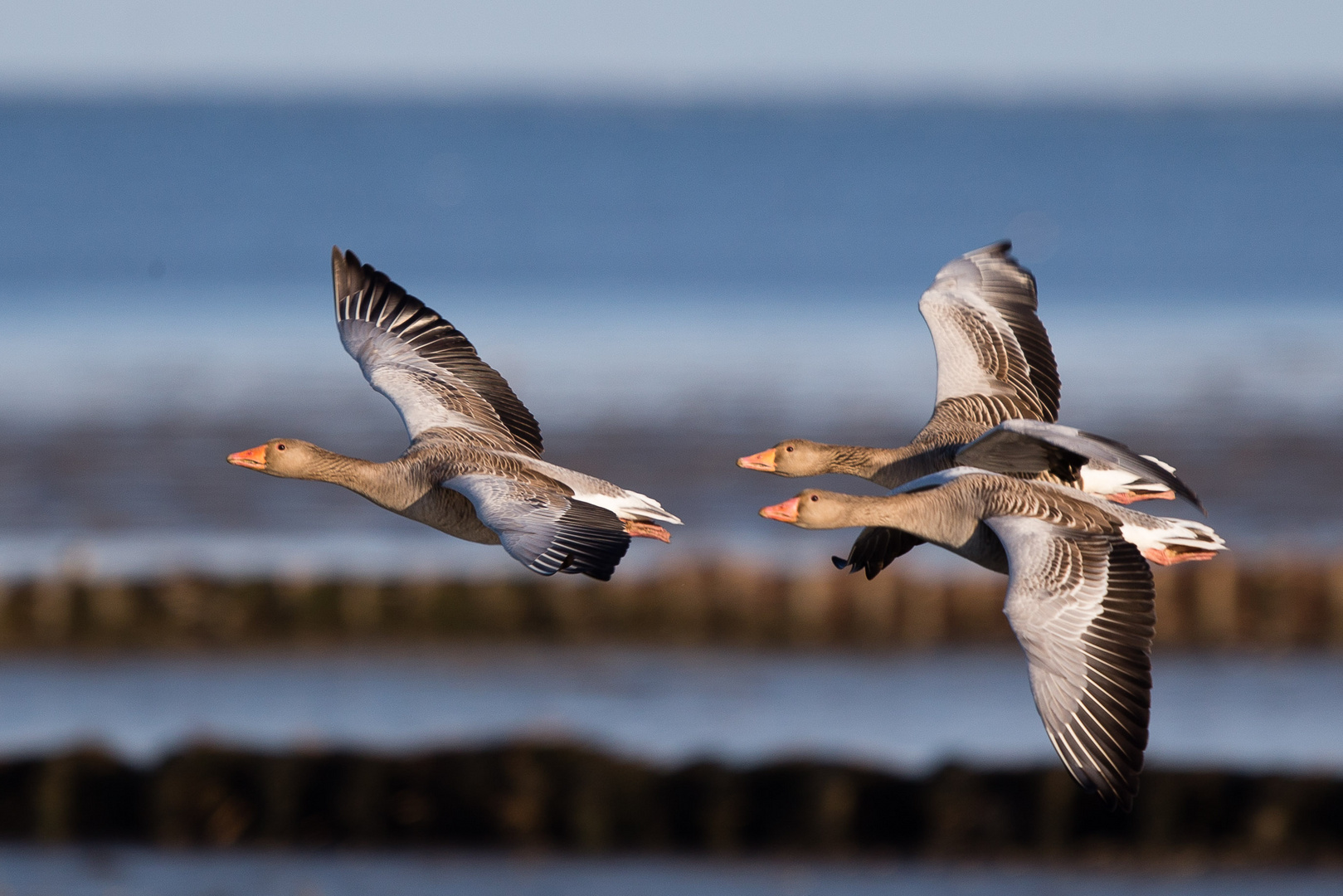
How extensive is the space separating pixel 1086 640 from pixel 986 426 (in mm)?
3040

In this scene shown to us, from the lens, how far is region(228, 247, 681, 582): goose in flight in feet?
27.2

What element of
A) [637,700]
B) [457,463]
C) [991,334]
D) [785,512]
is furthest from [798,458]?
[637,700]

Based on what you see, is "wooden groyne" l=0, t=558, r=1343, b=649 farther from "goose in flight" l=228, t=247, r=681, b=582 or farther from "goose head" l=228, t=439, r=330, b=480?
"goose head" l=228, t=439, r=330, b=480

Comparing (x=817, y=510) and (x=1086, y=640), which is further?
(x=817, y=510)

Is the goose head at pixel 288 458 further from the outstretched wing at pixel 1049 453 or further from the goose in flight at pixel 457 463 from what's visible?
the outstretched wing at pixel 1049 453

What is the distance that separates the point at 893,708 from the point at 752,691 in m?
2.46

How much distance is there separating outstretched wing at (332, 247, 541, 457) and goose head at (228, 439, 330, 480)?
2.83ft

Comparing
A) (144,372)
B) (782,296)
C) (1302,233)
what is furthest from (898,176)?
(144,372)

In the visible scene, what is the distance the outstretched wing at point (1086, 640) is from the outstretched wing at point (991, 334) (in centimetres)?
308

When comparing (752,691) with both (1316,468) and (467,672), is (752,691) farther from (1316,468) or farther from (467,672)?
(1316,468)

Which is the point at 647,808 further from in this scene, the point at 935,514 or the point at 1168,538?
the point at 935,514

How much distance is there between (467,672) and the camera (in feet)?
107

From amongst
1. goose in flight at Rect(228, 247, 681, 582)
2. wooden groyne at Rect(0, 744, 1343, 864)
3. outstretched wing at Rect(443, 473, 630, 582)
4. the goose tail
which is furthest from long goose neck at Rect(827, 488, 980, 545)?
wooden groyne at Rect(0, 744, 1343, 864)

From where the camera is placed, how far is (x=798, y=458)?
36.3ft
